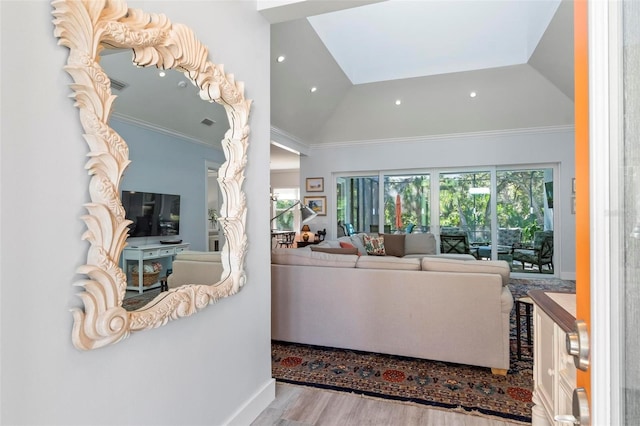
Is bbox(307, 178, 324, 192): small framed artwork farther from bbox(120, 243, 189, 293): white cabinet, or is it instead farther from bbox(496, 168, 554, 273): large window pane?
bbox(120, 243, 189, 293): white cabinet

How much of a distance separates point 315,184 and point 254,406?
5615 mm

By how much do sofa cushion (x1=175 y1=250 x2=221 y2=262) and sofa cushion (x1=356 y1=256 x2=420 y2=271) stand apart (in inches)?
58.4

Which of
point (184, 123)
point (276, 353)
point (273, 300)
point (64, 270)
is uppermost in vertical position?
point (184, 123)

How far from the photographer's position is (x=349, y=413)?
2117mm

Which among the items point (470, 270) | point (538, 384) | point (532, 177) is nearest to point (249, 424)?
point (538, 384)

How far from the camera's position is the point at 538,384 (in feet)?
5.18

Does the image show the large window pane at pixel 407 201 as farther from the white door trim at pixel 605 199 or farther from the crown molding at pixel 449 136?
the white door trim at pixel 605 199

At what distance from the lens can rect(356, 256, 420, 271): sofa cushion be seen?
2816mm

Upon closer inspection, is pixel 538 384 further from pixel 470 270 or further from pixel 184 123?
pixel 184 123

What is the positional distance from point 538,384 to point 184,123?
2043 mm

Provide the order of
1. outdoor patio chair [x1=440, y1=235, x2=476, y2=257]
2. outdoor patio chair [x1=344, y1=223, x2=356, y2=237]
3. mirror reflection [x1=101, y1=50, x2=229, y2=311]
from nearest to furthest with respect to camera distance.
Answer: mirror reflection [x1=101, y1=50, x2=229, y2=311]
outdoor patio chair [x1=440, y1=235, x2=476, y2=257]
outdoor patio chair [x1=344, y1=223, x2=356, y2=237]

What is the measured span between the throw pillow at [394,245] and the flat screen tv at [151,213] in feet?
15.9

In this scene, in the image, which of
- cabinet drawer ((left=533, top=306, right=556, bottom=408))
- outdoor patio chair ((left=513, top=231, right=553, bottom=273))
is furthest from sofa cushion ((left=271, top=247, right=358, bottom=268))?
outdoor patio chair ((left=513, top=231, right=553, bottom=273))

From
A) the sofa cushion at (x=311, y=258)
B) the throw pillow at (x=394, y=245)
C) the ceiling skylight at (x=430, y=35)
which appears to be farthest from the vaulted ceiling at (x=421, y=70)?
the sofa cushion at (x=311, y=258)
